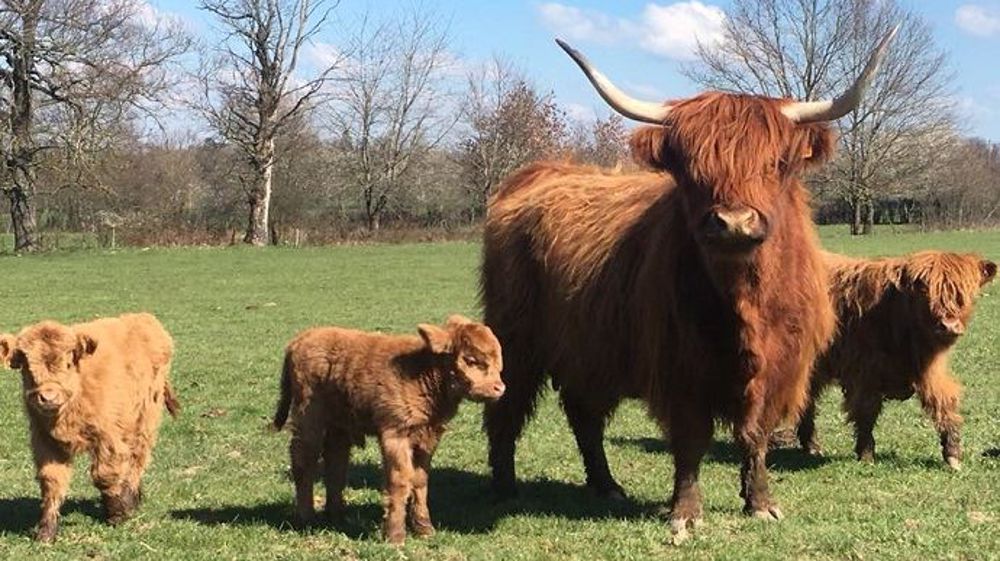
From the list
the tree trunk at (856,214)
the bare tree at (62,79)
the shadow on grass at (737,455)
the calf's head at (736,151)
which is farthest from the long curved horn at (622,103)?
the tree trunk at (856,214)

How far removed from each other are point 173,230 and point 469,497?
4129 centimetres

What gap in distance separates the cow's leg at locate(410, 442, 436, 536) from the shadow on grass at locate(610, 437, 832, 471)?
8.00 feet

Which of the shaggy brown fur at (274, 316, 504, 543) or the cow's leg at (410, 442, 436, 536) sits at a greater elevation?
the shaggy brown fur at (274, 316, 504, 543)

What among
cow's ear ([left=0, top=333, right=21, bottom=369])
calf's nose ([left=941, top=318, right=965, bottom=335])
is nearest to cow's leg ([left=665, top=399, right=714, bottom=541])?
calf's nose ([left=941, top=318, right=965, bottom=335])

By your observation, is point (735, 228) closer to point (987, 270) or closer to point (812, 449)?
point (987, 270)

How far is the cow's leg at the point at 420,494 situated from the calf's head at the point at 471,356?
0.46m

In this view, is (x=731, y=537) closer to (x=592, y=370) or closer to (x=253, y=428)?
(x=592, y=370)

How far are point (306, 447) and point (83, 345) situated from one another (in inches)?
54.0

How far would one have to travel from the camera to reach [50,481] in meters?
5.52

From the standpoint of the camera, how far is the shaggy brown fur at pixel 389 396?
539 cm

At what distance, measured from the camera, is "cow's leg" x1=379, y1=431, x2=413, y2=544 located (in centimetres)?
539

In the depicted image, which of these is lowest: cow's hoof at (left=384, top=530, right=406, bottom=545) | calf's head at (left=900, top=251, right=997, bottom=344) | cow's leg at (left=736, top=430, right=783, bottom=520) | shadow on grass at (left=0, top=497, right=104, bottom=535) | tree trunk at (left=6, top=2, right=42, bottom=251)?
shadow on grass at (left=0, top=497, right=104, bottom=535)

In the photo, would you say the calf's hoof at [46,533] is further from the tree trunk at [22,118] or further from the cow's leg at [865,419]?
the tree trunk at [22,118]

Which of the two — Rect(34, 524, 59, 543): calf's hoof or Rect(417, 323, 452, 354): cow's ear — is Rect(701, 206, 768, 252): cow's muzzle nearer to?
Rect(417, 323, 452, 354): cow's ear
